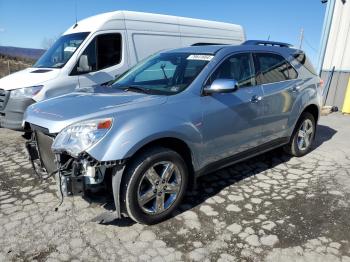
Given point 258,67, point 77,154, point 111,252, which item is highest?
point 258,67

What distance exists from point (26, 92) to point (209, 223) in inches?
164

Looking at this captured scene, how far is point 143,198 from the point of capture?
319 centimetres

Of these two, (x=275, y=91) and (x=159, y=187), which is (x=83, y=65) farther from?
(x=159, y=187)

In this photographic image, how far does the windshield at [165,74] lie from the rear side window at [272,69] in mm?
842

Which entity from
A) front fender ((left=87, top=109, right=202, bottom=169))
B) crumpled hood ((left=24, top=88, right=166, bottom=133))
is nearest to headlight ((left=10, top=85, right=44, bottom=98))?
crumpled hood ((left=24, top=88, right=166, bottom=133))

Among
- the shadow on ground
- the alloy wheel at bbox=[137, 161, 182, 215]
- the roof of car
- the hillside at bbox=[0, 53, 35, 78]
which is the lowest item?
the hillside at bbox=[0, 53, 35, 78]

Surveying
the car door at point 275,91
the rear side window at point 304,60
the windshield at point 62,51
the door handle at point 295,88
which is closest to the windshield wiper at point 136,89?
the car door at point 275,91

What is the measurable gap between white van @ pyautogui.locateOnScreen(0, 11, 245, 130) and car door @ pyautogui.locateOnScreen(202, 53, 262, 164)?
8.94 ft

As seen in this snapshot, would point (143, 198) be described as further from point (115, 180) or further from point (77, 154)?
point (77, 154)

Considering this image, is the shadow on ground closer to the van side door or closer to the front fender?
the front fender

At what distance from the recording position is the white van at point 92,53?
5844mm

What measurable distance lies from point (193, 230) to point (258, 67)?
7.52 ft

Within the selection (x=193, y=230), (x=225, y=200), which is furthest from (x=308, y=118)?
(x=193, y=230)

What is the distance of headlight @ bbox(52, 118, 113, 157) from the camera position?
285cm
